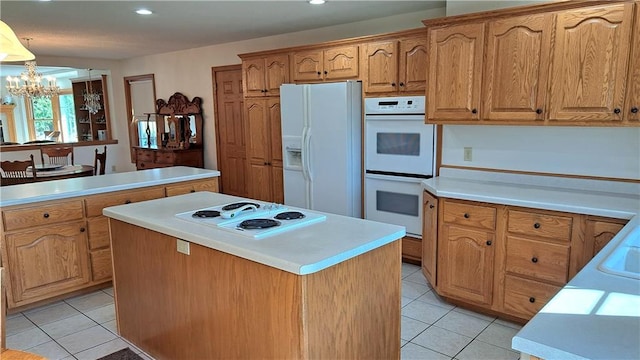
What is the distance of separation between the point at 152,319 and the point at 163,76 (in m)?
5.60

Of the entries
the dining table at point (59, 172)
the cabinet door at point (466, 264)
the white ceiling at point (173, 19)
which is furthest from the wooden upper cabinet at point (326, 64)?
the dining table at point (59, 172)

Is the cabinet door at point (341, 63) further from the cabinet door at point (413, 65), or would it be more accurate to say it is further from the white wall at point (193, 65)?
the white wall at point (193, 65)

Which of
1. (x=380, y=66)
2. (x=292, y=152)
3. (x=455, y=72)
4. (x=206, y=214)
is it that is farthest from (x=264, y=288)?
(x=292, y=152)

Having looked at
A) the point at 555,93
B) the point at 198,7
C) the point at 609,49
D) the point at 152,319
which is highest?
the point at 198,7

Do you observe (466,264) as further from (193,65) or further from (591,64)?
(193,65)

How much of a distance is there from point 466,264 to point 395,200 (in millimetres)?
1110

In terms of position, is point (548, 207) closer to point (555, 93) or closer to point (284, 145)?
point (555, 93)

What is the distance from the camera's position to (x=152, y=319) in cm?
234

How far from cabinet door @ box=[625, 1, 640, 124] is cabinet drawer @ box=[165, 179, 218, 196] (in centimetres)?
318

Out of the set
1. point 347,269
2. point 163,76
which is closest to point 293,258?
point 347,269

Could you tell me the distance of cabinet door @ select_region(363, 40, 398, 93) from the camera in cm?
378

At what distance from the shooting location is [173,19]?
4.30 metres

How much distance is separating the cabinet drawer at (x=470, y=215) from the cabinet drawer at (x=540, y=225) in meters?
0.12

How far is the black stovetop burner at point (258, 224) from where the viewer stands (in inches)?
75.4
